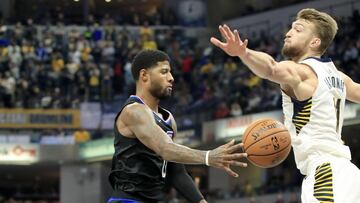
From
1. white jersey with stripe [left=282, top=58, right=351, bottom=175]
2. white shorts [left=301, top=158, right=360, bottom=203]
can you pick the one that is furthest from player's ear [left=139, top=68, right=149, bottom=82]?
white shorts [left=301, top=158, right=360, bottom=203]

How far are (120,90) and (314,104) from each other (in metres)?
21.3

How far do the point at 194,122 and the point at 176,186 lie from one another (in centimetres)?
1827

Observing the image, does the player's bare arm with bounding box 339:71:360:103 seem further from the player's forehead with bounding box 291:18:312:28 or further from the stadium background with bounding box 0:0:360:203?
the stadium background with bounding box 0:0:360:203

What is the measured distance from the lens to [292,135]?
6.82 m

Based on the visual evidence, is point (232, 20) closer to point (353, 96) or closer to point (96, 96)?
point (96, 96)

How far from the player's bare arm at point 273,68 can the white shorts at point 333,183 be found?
22.7 inches

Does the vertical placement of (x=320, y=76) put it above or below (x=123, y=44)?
above

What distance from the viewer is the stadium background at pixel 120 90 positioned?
24.6 meters

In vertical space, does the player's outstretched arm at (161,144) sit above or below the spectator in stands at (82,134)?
above

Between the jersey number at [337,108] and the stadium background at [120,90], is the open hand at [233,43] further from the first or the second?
the stadium background at [120,90]

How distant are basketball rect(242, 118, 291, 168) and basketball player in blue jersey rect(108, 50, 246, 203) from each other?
1.67ft

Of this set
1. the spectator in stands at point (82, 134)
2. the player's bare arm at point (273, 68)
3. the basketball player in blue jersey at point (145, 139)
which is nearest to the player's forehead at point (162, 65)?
the basketball player in blue jersey at point (145, 139)

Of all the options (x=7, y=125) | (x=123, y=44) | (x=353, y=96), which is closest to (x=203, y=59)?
(x=123, y=44)

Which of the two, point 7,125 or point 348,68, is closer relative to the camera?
point 348,68
